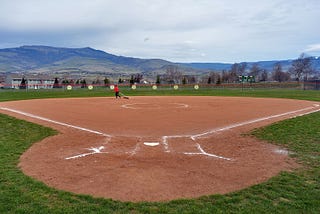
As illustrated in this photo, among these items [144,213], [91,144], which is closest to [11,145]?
[91,144]

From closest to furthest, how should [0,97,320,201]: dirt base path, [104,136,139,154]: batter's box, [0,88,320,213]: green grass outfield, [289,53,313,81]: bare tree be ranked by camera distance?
1. [0,88,320,213]: green grass outfield
2. [0,97,320,201]: dirt base path
3. [104,136,139,154]: batter's box
4. [289,53,313,81]: bare tree

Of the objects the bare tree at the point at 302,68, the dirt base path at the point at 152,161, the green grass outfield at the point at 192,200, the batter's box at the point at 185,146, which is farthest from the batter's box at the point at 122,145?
the bare tree at the point at 302,68

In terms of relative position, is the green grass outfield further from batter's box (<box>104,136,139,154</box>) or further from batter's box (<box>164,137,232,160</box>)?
batter's box (<box>104,136,139,154</box>)

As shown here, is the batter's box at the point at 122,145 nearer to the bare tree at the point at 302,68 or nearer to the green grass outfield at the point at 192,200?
the green grass outfield at the point at 192,200

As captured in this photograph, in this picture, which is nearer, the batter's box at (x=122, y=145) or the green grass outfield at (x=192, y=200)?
the green grass outfield at (x=192, y=200)

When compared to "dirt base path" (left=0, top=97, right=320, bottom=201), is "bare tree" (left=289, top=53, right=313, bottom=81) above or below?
above

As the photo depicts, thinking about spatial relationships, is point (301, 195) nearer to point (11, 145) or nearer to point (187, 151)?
point (187, 151)

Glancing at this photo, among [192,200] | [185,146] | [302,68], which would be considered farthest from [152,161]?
[302,68]

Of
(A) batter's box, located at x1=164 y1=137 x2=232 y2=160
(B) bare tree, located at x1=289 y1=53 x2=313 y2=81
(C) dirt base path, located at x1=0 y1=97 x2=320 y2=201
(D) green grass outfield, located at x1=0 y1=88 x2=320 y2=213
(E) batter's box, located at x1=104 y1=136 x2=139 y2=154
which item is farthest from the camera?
(B) bare tree, located at x1=289 y1=53 x2=313 y2=81

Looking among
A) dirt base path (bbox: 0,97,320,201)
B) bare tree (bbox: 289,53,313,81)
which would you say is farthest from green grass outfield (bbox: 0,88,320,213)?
bare tree (bbox: 289,53,313,81)

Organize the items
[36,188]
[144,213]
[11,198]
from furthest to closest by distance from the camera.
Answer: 1. [36,188]
2. [11,198]
3. [144,213]

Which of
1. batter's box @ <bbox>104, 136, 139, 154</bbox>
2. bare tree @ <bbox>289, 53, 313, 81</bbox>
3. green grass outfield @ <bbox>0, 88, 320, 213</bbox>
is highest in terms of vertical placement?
bare tree @ <bbox>289, 53, 313, 81</bbox>

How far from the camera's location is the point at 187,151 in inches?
313

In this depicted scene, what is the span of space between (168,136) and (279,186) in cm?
515
